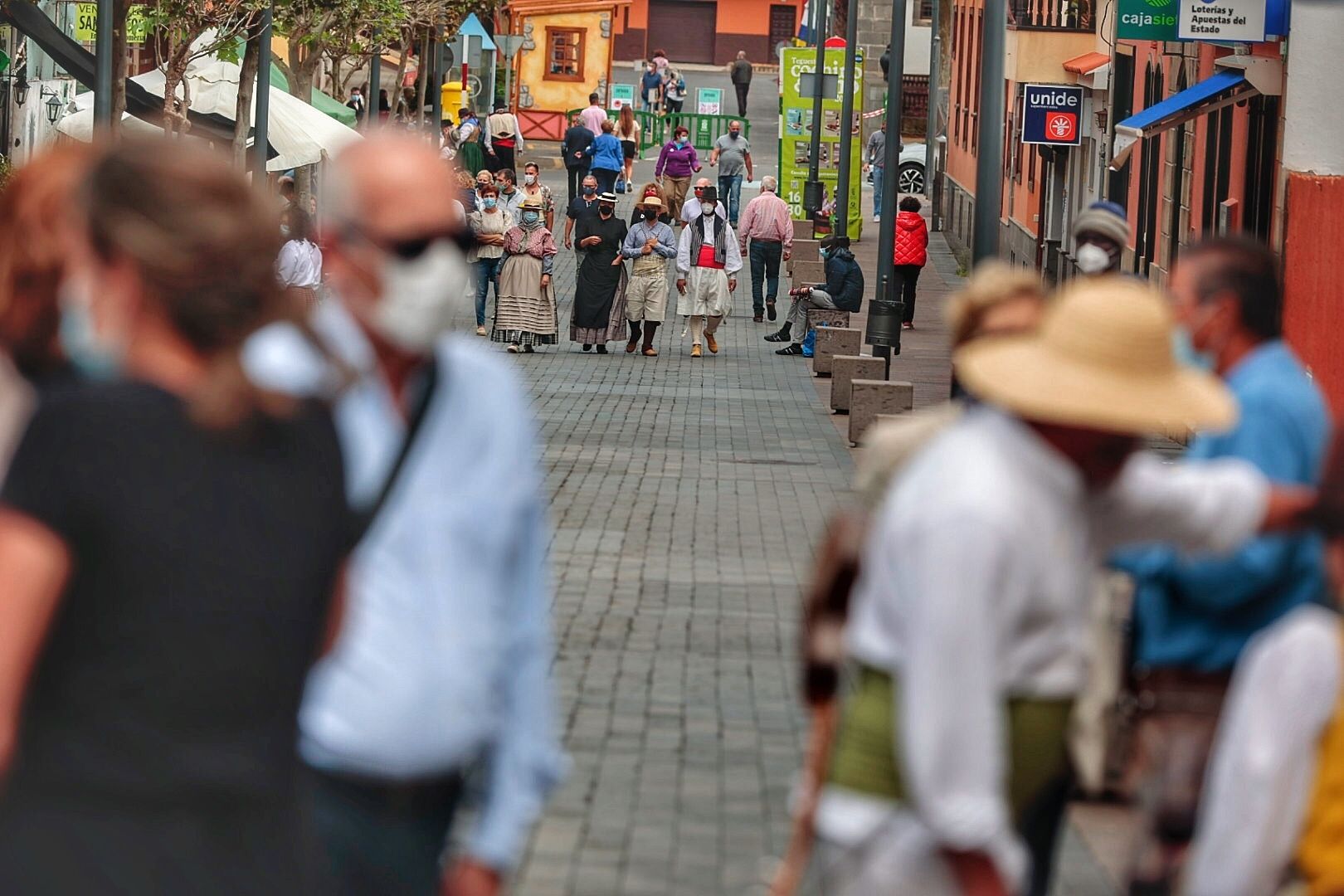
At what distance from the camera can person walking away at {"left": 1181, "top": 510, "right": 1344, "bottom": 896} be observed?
12.1 feet

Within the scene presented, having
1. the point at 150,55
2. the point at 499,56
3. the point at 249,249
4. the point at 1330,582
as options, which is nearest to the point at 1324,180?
the point at 1330,582

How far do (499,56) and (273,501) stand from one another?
6439cm

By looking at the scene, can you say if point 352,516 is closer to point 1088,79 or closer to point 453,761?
point 453,761

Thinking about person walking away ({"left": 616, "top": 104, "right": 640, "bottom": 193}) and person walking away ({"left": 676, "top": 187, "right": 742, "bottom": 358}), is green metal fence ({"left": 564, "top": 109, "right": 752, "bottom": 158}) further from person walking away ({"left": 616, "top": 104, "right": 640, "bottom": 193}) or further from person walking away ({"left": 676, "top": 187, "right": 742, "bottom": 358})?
person walking away ({"left": 676, "top": 187, "right": 742, "bottom": 358})

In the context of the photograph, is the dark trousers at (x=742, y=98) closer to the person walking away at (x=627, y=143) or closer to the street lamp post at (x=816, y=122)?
the person walking away at (x=627, y=143)

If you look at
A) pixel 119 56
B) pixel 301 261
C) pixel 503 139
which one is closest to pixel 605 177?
pixel 503 139

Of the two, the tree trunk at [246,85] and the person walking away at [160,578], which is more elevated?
the tree trunk at [246,85]

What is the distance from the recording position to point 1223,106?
69.0 ft

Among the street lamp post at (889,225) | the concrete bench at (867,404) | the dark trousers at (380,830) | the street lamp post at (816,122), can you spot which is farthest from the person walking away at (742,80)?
the dark trousers at (380,830)

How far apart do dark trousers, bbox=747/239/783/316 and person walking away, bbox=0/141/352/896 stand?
27836 mm

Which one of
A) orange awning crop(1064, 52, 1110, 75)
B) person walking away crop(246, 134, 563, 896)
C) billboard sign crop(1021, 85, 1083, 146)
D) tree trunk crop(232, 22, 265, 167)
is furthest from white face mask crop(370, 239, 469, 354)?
orange awning crop(1064, 52, 1110, 75)

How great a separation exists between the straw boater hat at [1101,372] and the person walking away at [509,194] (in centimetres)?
2494

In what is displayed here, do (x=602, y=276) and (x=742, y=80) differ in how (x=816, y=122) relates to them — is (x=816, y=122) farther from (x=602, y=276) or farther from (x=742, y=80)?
(x=742, y=80)

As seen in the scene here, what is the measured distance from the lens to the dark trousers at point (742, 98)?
2640 inches
